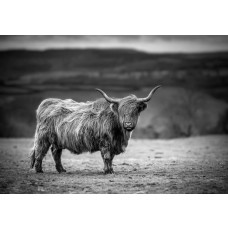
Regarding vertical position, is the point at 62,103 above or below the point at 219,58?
below

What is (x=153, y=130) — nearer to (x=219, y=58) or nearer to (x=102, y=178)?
(x=219, y=58)

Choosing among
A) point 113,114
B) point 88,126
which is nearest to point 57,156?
point 88,126

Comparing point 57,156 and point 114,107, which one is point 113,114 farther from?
point 57,156

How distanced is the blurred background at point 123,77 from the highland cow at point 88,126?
1.96 m

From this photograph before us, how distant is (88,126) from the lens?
7.03 m

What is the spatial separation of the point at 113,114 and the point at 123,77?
3.48m

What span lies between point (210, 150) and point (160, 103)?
1903 mm

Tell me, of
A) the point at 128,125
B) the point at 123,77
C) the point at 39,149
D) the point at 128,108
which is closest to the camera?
the point at 128,125

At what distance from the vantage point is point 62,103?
24.9 ft

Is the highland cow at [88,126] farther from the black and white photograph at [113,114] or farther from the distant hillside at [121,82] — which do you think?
the distant hillside at [121,82]

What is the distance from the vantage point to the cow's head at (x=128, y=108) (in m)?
6.56

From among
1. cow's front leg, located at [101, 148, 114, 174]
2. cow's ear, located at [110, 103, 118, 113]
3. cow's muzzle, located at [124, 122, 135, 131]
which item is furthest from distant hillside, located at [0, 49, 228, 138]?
cow's muzzle, located at [124, 122, 135, 131]

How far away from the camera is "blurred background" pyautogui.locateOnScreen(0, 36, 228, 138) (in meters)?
9.33
